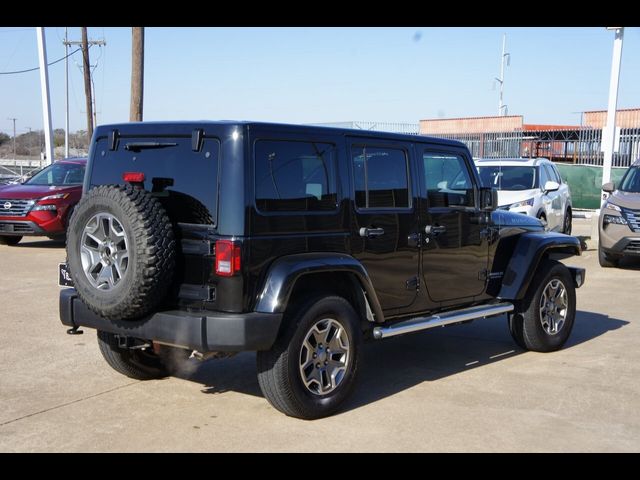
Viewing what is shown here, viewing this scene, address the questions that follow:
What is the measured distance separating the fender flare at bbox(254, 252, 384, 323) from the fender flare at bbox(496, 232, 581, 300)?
201 centimetres

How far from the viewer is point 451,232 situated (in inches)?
258

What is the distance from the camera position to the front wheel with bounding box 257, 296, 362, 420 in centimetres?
505

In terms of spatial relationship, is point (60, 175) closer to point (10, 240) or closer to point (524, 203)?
point (10, 240)

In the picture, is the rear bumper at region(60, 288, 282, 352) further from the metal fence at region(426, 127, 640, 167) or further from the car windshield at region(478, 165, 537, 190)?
the metal fence at region(426, 127, 640, 167)

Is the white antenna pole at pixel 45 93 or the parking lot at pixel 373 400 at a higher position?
the white antenna pole at pixel 45 93

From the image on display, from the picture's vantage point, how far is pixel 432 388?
20.0ft

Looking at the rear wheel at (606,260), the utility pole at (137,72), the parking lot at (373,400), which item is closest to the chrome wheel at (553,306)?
the parking lot at (373,400)

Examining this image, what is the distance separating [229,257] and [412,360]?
272 cm

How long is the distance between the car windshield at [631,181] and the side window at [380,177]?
851 cm

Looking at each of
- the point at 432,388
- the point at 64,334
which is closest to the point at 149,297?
the point at 432,388

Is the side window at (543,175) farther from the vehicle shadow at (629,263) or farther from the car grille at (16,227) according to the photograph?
A: the car grille at (16,227)

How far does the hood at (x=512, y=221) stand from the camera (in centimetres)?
716

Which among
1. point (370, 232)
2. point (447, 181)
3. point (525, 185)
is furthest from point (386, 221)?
point (525, 185)

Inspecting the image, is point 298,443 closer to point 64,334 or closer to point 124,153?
point 124,153
